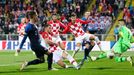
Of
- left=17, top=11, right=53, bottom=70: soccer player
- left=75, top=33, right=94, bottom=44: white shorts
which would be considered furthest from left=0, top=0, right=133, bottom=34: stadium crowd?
left=17, top=11, right=53, bottom=70: soccer player

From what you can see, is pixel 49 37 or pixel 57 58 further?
pixel 49 37

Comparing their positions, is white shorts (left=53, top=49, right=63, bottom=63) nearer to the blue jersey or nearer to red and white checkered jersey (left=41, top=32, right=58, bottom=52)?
red and white checkered jersey (left=41, top=32, right=58, bottom=52)

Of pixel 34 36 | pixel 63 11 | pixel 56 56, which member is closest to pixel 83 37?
pixel 56 56

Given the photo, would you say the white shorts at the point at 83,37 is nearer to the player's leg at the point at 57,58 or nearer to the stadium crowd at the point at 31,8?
the player's leg at the point at 57,58

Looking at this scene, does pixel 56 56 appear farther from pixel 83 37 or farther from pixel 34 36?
pixel 83 37

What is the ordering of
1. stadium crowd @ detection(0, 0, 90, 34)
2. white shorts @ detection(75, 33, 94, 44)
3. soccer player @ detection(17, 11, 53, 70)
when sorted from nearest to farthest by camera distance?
soccer player @ detection(17, 11, 53, 70)
white shorts @ detection(75, 33, 94, 44)
stadium crowd @ detection(0, 0, 90, 34)

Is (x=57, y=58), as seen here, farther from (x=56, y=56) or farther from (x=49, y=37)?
(x=49, y=37)

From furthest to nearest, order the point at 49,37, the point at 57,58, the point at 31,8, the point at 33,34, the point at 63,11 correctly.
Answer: the point at 31,8, the point at 63,11, the point at 49,37, the point at 57,58, the point at 33,34

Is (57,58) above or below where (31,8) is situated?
above

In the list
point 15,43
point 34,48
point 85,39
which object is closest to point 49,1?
point 15,43

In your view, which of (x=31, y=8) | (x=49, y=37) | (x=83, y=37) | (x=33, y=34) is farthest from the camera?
(x=31, y=8)

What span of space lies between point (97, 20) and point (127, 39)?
15.2 meters

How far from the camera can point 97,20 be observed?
36.2 metres

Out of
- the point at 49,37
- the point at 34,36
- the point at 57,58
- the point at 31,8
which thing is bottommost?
the point at 31,8
